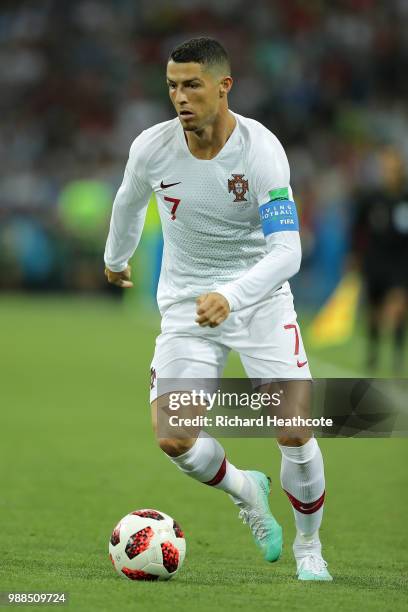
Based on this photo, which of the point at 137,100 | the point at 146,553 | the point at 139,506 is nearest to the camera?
the point at 146,553

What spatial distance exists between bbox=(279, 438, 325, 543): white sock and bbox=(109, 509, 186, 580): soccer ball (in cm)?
53

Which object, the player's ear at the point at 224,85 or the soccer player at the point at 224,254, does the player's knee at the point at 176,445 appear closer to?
the soccer player at the point at 224,254

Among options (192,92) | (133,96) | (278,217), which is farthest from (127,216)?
(133,96)

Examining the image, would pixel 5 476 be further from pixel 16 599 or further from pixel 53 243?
→ pixel 53 243

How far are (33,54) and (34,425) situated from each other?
16857 millimetres

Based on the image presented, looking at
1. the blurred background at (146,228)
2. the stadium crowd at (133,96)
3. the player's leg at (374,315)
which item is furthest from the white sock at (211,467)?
the stadium crowd at (133,96)

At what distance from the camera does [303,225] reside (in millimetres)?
22375

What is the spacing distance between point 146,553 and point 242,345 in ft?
3.17

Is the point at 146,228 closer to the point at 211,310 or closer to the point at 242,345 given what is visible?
the point at 242,345

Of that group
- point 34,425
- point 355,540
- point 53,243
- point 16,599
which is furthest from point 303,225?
point 16,599

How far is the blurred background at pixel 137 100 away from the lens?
953 inches

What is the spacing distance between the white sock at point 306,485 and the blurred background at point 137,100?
1750 cm

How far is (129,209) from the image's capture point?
18.8 feet

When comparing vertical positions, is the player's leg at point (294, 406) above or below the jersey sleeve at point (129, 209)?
below
